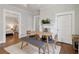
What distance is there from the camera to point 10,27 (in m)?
1.72

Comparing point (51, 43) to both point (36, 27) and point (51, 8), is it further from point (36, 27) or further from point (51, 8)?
point (51, 8)

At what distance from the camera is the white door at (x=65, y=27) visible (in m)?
1.70

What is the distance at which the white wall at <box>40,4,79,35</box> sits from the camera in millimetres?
1661

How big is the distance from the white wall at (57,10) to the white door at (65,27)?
0.26ft

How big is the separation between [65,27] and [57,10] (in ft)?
1.23

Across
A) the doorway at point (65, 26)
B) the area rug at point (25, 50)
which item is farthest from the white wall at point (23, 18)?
the doorway at point (65, 26)

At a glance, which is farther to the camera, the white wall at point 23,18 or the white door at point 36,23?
the white door at point 36,23

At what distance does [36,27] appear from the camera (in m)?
1.79

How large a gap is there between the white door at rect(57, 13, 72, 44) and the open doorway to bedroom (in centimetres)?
84

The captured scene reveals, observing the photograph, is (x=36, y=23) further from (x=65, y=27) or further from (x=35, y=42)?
(x=65, y=27)

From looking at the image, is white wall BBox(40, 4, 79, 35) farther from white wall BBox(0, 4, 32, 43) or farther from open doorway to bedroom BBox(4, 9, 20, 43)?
open doorway to bedroom BBox(4, 9, 20, 43)

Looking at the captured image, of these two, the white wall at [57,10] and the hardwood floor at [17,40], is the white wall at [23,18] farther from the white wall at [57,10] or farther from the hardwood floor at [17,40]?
the white wall at [57,10]

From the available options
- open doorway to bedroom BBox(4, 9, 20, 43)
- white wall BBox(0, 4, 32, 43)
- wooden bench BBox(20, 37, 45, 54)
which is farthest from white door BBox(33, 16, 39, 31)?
open doorway to bedroom BBox(4, 9, 20, 43)

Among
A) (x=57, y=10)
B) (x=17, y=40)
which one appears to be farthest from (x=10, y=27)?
(x=57, y=10)
